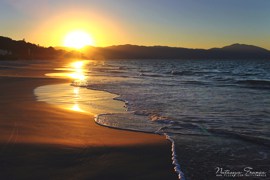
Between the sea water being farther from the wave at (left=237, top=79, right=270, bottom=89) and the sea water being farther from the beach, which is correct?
the wave at (left=237, top=79, right=270, bottom=89)

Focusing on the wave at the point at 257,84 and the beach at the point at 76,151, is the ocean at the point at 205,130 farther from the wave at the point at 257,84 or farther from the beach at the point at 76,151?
the wave at the point at 257,84

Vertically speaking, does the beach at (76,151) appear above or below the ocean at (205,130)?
above

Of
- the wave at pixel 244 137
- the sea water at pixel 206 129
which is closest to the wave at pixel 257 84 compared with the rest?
the sea water at pixel 206 129

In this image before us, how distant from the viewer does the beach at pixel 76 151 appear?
579cm

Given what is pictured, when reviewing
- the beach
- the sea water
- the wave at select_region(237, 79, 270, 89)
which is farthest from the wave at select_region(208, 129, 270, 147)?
the wave at select_region(237, 79, 270, 89)

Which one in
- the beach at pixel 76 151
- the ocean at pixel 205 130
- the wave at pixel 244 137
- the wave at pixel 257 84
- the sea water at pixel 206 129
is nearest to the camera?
the beach at pixel 76 151

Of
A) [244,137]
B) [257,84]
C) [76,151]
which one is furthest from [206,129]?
[257,84]

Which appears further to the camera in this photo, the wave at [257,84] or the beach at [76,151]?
the wave at [257,84]

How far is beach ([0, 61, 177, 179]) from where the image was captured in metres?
5.79

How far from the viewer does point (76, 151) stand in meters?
7.02

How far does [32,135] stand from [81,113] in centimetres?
410

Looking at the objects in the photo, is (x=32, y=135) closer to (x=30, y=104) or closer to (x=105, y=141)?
(x=105, y=141)

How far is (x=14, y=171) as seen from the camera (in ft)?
18.5

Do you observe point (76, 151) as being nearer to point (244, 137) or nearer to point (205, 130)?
point (205, 130)
